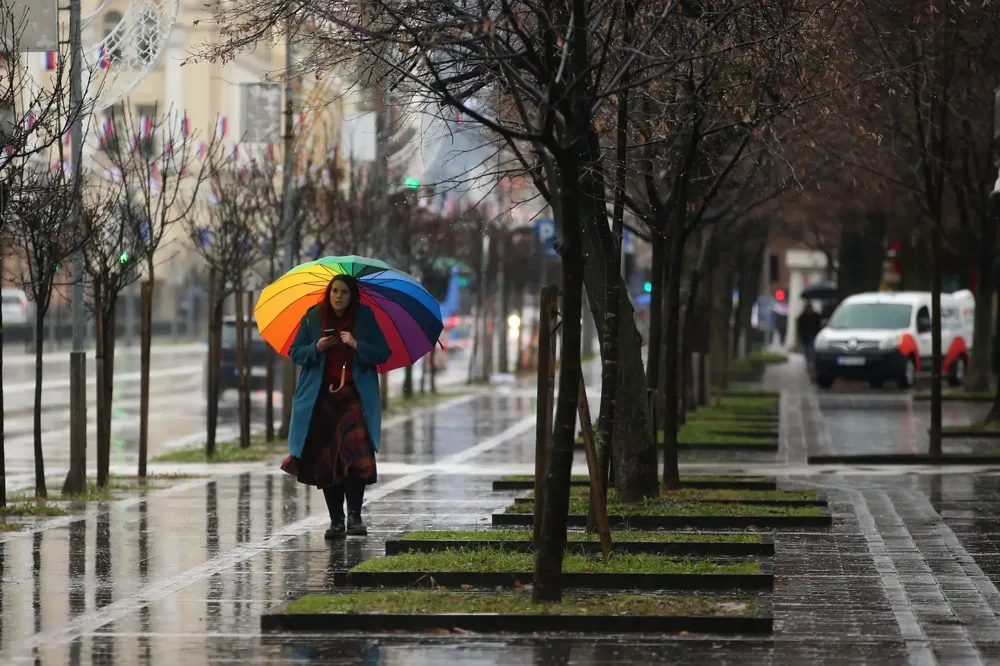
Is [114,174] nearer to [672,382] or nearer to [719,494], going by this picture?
[672,382]

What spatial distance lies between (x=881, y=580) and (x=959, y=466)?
921 cm

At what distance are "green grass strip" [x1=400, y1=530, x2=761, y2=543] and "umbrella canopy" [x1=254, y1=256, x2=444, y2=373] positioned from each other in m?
1.34

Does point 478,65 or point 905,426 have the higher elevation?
point 478,65

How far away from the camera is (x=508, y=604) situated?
30.1ft

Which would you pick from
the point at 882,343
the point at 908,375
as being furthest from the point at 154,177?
the point at 908,375

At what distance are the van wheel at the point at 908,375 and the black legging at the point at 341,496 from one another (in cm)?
2708

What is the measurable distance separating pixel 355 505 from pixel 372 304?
4.56ft

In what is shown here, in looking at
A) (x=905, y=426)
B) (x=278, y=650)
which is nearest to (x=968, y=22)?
(x=905, y=426)

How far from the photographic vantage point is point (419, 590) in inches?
388

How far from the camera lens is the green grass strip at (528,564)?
1014cm

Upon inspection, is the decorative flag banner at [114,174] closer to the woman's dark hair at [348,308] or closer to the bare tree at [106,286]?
the bare tree at [106,286]

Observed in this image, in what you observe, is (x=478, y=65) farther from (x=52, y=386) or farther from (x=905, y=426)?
(x=52, y=386)

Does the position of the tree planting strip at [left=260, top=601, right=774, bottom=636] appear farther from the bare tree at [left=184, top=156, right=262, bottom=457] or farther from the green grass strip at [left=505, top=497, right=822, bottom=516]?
the bare tree at [left=184, top=156, right=262, bottom=457]

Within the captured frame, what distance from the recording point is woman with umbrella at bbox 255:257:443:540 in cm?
1241
